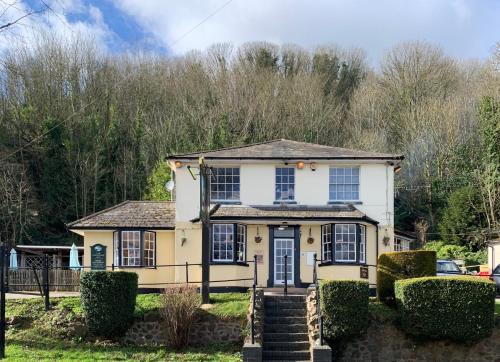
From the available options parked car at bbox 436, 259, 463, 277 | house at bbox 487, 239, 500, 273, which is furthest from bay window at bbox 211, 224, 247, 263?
house at bbox 487, 239, 500, 273

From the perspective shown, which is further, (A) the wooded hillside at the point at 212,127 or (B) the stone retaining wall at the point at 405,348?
(A) the wooded hillside at the point at 212,127

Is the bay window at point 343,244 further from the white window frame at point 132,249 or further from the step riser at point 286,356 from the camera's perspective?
the step riser at point 286,356

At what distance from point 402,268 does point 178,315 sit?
25.4 ft

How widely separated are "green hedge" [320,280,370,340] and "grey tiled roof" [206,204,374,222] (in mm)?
6191

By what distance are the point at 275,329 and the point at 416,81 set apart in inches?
1393

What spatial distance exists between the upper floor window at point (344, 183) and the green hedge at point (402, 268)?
5.02 m

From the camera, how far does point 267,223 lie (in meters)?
27.8

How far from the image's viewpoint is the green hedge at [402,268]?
77.4 feet

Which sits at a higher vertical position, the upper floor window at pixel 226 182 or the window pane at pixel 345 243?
the upper floor window at pixel 226 182

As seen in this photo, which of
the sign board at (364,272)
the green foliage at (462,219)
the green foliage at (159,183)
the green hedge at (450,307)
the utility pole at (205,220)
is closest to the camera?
the green hedge at (450,307)

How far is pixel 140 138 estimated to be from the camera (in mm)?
49625

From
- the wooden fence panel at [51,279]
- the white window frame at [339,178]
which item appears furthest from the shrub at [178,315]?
A: the white window frame at [339,178]

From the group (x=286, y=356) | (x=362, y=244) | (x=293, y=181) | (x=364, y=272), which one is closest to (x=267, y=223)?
(x=293, y=181)

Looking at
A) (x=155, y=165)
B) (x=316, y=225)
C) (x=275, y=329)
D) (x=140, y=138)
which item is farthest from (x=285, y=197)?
(x=140, y=138)
